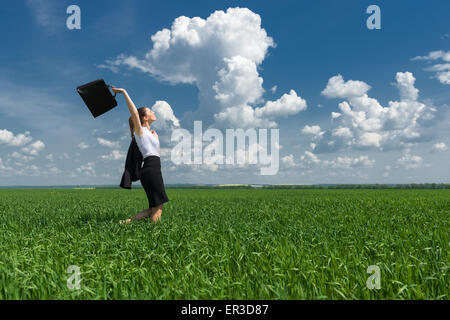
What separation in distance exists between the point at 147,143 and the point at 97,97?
135cm

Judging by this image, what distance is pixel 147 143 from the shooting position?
20.1 ft

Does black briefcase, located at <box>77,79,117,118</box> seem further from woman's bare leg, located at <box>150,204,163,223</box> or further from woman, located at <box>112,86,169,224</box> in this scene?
woman's bare leg, located at <box>150,204,163,223</box>

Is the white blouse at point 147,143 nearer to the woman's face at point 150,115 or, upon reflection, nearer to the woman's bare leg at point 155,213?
the woman's face at point 150,115

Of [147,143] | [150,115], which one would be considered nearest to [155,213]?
[147,143]

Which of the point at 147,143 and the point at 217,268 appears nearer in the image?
the point at 217,268

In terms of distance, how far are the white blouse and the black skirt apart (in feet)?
0.37

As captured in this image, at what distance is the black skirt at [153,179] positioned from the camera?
617 cm

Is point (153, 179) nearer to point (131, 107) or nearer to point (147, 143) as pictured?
point (147, 143)

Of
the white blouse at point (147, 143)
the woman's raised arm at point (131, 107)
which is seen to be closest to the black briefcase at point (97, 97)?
the woman's raised arm at point (131, 107)

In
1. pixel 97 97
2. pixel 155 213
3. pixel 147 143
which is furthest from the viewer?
pixel 155 213

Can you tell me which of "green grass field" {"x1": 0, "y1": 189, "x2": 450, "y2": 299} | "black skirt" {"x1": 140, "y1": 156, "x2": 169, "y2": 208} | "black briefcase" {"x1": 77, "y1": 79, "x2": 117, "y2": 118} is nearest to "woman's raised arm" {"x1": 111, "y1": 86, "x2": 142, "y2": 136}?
"black briefcase" {"x1": 77, "y1": 79, "x2": 117, "y2": 118}

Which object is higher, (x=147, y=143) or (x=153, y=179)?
(x=147, y=143)
